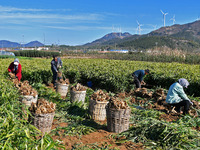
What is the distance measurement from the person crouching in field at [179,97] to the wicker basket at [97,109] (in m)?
2.35

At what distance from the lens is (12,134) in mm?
2285

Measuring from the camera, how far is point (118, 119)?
4500mm

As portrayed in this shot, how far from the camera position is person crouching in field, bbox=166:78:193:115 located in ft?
20.0

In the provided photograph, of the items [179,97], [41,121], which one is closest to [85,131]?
[41,121]

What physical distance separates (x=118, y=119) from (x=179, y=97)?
2840 mm

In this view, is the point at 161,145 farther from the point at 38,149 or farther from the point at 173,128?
the point at 38,149

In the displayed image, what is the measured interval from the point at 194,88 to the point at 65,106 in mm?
5697

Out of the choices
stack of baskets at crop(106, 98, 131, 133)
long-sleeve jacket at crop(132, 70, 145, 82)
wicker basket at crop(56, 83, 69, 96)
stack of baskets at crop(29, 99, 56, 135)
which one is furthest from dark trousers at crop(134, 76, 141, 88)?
stack of baskets at crop(29, 99, 56, 135)

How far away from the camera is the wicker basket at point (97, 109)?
535cm

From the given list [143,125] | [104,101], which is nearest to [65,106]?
[104,101]

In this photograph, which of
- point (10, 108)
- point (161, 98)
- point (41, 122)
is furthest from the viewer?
point (161, 98)

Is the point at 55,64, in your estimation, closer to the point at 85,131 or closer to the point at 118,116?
the point at 85,131

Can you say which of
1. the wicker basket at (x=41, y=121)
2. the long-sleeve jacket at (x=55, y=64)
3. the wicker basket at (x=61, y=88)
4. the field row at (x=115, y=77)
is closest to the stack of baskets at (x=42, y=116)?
the wicker basket at (x=41, y=121)

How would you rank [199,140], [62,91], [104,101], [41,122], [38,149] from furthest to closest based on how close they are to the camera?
[62,91] < [104,101] < [41,122] < [199,140] < [38,149]
